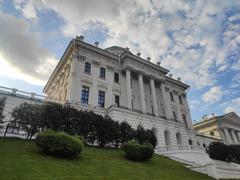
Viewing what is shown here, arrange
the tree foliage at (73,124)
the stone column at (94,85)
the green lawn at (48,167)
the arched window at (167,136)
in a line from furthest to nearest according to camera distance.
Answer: the arched window at (167,136) → the stone column at (94,85) → the tree foliage at (73,124) → the green lawn at (48,167)

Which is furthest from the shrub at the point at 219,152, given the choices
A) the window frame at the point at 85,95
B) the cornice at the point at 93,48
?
the cornice at the point at 93,48

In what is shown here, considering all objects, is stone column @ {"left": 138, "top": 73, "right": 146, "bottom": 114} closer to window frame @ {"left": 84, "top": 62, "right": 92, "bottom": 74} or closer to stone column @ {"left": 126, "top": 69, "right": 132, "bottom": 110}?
stone column @ {"left": 126, "top": 69, "right": 132, "bottom": 110}

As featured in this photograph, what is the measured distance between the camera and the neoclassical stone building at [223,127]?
169ft

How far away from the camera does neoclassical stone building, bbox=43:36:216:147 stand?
98.0ft

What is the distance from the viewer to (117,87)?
113ft

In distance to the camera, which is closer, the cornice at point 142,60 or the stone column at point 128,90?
the stone column at point 128,90

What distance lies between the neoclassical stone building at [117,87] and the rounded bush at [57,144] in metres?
14.0

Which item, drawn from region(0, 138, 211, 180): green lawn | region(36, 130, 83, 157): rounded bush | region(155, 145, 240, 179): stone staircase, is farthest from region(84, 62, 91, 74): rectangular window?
region(36, 130, 83, 157): rounded bush

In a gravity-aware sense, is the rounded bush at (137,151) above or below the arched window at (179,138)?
below

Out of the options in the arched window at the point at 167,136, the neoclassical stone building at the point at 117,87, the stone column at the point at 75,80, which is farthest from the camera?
the arched window at the point at 167,136

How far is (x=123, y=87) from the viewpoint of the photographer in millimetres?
35125

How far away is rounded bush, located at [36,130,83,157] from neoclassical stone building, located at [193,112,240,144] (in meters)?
44.6

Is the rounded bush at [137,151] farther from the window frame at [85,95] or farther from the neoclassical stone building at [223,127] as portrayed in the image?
the neoclassical stone building at [223,127]

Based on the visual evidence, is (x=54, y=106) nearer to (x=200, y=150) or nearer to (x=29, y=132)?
(x=29, y=132)
